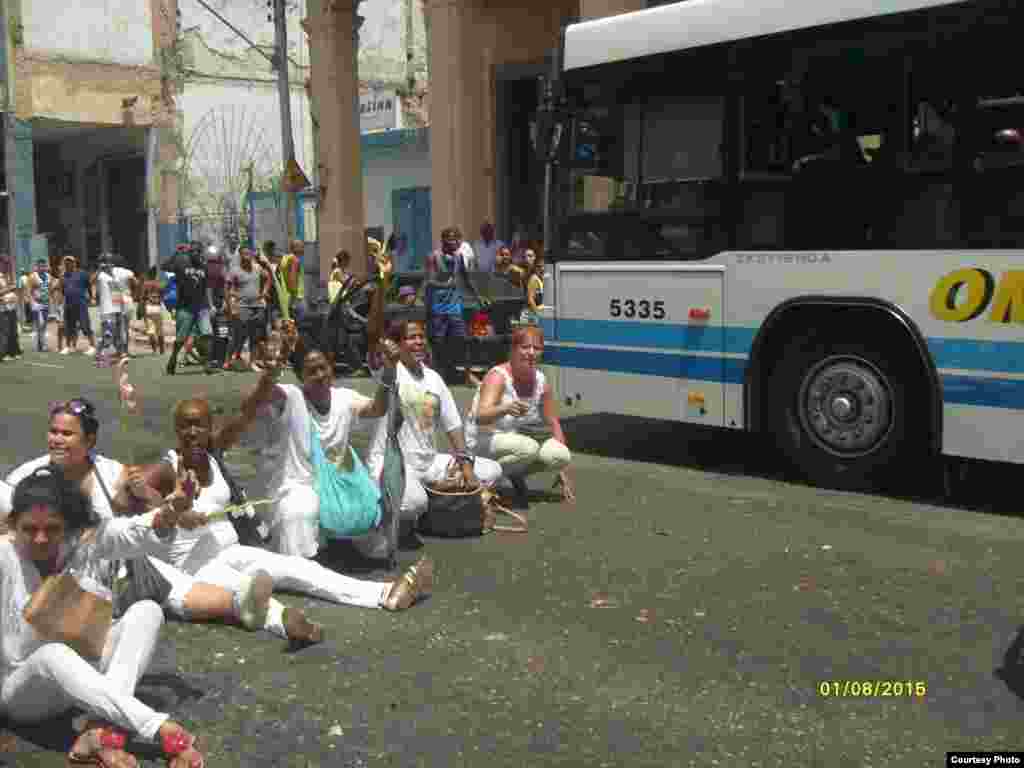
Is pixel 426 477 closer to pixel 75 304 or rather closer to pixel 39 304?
pixel 75 304

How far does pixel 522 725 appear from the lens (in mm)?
4312

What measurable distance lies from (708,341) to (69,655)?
5643 millimetres

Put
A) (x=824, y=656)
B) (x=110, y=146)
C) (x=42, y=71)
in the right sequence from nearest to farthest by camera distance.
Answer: (x=824, y=656) < (x=42, y=71) < (x=110, y=146)

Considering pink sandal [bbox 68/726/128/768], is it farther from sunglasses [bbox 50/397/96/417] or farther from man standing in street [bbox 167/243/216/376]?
man standing in street [bbox 167/243/216/376]

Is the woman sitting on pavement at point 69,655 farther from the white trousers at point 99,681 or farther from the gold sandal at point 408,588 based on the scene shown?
the gold sandal at point 408,588

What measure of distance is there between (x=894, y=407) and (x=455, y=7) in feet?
49.4

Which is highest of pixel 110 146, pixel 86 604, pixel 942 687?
pixel 110 146

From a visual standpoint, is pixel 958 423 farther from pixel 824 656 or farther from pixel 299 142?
pixel 299 142

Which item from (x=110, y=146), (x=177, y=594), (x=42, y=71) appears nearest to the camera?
(x=177, y=594)

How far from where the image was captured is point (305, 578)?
18.6 ft

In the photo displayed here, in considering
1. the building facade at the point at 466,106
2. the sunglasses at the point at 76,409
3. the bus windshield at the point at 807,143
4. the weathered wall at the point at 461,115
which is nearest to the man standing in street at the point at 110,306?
the building facade at the point at 466,106

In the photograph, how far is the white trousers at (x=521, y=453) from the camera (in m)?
7.69

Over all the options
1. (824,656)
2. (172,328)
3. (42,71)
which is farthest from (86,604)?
(42,71)
